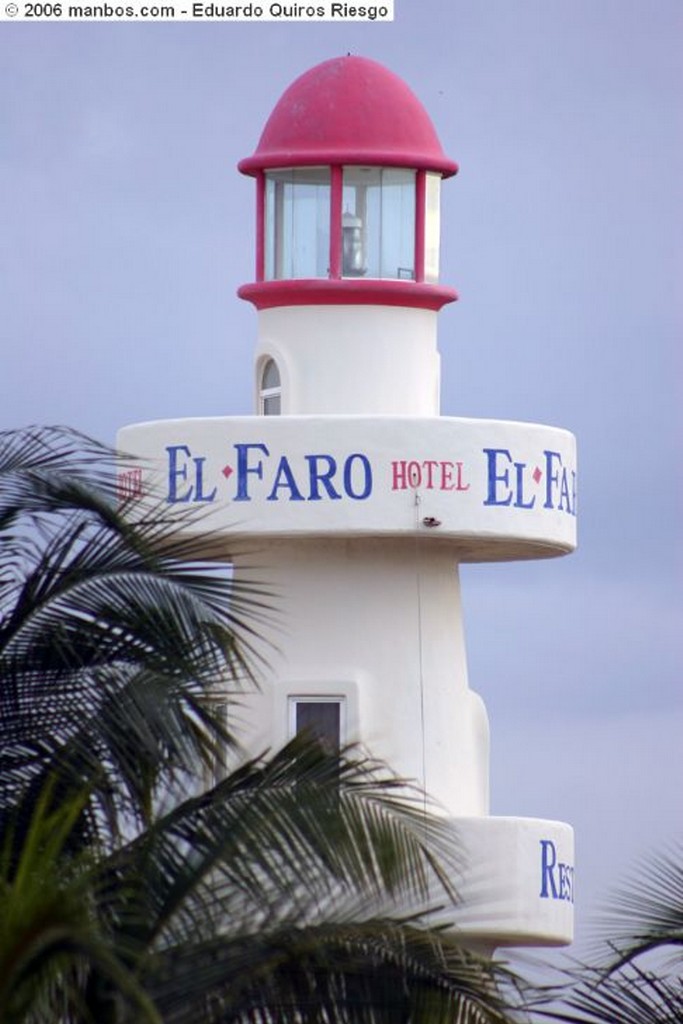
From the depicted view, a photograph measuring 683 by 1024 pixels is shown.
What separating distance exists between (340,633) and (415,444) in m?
2.26

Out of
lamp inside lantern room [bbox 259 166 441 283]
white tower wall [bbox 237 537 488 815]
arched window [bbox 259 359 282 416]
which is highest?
lamp inside lantern room [bbox 259 166 441 283]

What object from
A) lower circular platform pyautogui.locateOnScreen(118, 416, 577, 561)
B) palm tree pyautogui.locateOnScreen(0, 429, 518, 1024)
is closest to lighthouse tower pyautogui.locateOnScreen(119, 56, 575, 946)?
lower circular platform pyautogui.locateOnScreen(118, 416, 577, 561)

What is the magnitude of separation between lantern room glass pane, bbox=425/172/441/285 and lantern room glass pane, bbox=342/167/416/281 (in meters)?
0.15

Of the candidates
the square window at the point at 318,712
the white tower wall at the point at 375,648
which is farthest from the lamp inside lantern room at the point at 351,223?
the square window at the point at 318,712

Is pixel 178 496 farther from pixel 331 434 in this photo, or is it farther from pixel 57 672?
pixel 57 672

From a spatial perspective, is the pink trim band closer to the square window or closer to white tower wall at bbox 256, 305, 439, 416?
white tower wall at bbox 256, 305, 439, 416

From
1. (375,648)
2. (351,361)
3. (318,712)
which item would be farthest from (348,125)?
(318,712)

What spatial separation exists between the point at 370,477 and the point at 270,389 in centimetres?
214

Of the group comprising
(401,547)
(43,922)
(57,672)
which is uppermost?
(401,547)

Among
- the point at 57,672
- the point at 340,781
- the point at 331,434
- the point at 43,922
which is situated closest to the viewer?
the point at 43,922

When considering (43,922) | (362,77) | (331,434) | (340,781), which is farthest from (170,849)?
(362,77)

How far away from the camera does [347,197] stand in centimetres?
3472

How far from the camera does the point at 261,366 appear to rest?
35281 mm

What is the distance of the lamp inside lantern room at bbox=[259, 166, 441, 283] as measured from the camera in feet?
114
